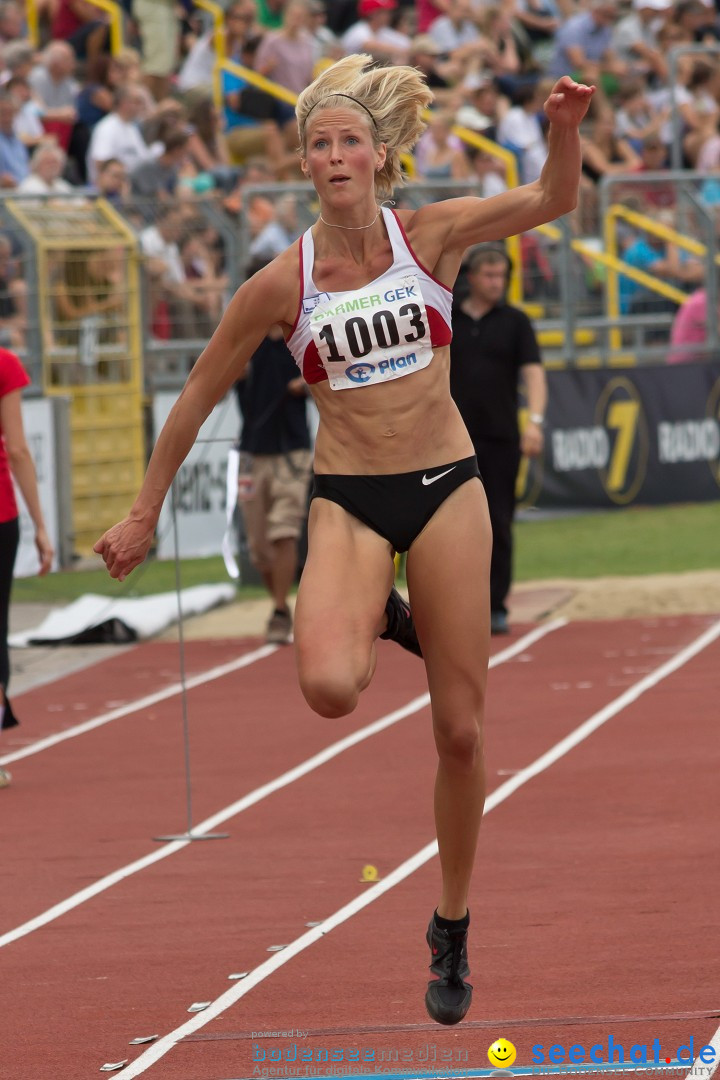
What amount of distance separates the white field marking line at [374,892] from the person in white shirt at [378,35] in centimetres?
1263

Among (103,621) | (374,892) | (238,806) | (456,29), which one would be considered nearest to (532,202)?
(374,892)

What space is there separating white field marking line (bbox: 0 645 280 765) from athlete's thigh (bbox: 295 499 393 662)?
4940mm

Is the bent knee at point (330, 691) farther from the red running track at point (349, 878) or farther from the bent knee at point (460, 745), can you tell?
the red running track at point (349, 878)

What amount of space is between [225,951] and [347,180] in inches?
96.9

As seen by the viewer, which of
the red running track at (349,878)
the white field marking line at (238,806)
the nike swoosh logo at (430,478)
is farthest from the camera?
the white field marking line at (238,806)

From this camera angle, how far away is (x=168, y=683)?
1166 cm

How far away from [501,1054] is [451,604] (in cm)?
111

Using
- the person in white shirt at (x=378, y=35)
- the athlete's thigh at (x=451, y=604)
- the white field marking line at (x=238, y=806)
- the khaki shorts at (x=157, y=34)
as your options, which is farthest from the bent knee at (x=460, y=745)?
the person in white shirt at (x=378, y=35)

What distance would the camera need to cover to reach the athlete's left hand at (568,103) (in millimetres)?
4820

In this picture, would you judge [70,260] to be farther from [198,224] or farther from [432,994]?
[432,994]

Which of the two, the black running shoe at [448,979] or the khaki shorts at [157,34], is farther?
the khaki shorts at [157,34]

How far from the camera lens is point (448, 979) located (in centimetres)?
501

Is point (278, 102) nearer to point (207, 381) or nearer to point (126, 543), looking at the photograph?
point (207, 381)

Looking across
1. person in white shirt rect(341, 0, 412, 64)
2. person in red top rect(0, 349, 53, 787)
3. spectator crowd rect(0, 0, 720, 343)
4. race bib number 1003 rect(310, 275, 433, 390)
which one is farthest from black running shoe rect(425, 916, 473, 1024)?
person in white shirt rect(341, 0, 412, 64)
